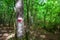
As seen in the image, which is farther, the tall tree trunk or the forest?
the forest

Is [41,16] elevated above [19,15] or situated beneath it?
situated beneath

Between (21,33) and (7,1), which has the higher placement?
(7,1)

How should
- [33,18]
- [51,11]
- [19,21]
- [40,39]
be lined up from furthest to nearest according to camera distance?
[33,18], [51,11], [40,39], [19,21]

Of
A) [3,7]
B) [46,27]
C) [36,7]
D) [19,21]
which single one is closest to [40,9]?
[36,7]

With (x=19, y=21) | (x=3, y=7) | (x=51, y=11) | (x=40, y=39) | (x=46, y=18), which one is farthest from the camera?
(x=3, y=7)

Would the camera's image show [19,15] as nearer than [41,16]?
Yes

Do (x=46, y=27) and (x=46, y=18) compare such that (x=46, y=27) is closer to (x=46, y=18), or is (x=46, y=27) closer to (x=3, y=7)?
(x=46, y=18)

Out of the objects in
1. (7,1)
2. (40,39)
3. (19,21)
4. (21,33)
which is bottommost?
(40,39)

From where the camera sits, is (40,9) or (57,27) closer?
(57,27)

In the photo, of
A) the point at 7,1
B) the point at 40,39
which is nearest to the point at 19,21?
the point at 40,39

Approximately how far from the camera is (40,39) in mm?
9039

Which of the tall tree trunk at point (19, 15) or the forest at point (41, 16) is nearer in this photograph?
the tall tree trunk at point (19, 15)

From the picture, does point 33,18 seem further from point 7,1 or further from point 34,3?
point 7,1

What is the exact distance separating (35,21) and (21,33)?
5519 millimetres
